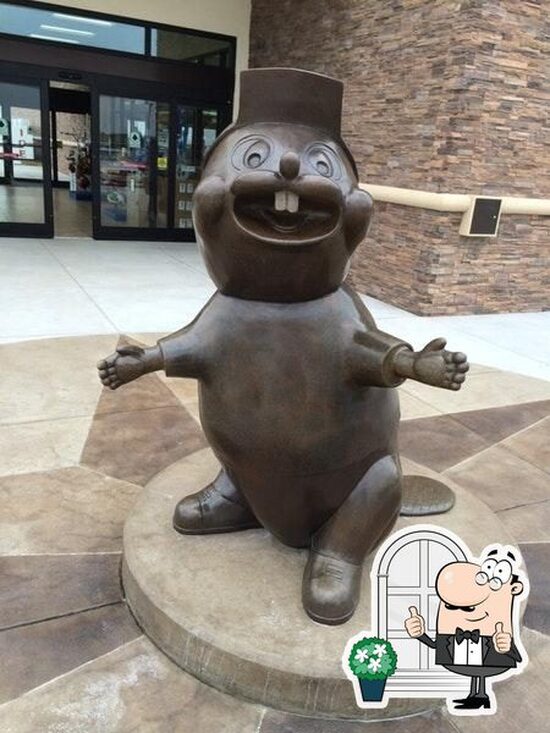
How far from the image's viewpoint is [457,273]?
7797 mm

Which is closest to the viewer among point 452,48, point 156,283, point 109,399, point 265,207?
point 265,207

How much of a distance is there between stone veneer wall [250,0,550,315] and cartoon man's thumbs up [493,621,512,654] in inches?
245

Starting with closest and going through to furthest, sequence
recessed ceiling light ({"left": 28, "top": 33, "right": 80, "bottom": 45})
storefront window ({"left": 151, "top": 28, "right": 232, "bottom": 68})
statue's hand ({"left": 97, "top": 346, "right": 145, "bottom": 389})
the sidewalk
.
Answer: statue's hand ({"left": 97, "top": 346, "right": 145, "bottom": 389}), the sidewalk, recessed ceiling light ({"left": 28, "top": 33, "right": 80, "bottom": 45}), storefront window ({"left": 151, "top": 28, "right": 232, "bottom": 68})

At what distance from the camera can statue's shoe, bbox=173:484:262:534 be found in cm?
258

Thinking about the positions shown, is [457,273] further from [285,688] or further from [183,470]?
[285,688]

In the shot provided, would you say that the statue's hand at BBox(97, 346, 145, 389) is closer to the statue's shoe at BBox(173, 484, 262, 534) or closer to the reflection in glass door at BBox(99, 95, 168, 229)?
the statue's shoe at BBox(173, 484, 262, 534)

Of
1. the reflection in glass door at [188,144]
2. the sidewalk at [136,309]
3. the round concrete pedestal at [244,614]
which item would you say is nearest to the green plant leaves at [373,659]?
the round concrete pedestal at [244,614]

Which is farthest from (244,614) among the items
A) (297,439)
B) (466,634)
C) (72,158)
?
(72,158)

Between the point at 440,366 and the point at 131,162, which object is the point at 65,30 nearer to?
the point at 131,162

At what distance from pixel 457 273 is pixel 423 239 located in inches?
24.6

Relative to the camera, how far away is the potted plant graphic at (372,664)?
1857 mm

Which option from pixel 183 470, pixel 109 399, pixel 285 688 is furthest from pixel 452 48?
pixel 285 688

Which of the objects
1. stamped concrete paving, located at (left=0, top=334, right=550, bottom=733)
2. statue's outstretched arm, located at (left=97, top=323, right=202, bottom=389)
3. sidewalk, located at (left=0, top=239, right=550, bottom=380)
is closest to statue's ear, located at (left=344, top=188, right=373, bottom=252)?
statue's outstretched arm, located at (left=97, top=323, right=202, bottom=389)

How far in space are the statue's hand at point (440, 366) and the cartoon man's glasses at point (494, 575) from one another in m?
0.47
